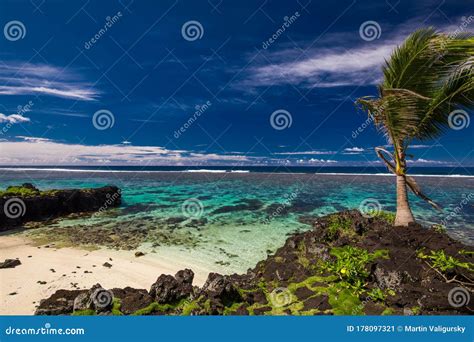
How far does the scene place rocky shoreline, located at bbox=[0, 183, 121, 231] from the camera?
2058 centimetres

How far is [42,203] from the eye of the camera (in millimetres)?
23203

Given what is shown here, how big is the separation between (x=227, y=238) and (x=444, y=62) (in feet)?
47.4

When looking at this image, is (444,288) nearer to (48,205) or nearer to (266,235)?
(266,235)

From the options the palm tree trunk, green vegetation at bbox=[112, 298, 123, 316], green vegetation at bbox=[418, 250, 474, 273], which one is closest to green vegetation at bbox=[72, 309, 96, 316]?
green vegetation at bbox=[112, 298, 123, 316]

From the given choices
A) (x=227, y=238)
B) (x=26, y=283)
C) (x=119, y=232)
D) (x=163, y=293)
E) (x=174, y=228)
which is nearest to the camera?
(x=163, y=293)

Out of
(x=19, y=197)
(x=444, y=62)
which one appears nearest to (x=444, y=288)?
(x=444, y=62)

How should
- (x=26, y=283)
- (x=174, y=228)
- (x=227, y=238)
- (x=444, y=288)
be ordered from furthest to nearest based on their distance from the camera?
(x=174, y=228) → (x=227, y=238) → (x=26, y=283) → (x=444, y=288)

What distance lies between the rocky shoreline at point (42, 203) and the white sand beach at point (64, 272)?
22.5 feet

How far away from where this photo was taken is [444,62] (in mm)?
7812

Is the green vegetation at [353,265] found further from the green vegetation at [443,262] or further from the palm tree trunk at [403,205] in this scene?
the palm tree trunk at [403,205]

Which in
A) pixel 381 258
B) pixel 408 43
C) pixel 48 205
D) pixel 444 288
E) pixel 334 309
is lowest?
pixel 334 309

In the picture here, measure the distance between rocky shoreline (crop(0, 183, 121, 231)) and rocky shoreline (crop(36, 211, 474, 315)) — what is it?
61.1 ft

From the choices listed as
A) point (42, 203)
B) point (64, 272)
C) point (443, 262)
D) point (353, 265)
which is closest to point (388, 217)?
point (443, 262)

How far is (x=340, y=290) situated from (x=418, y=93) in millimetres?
6833
